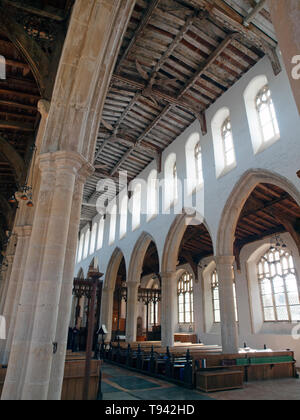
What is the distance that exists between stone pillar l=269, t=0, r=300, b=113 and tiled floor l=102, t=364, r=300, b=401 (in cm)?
575

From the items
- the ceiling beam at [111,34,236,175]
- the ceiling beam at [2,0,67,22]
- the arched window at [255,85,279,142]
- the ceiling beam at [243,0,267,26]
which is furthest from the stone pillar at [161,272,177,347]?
the ceiling beam at [2,0,67,22]

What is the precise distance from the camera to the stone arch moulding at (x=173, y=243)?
11547 millimetres

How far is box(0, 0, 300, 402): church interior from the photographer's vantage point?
3.98 m

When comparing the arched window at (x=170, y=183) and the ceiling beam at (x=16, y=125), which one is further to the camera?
the arched window at (x=170, y=183)

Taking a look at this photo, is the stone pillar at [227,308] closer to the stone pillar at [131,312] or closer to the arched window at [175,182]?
the arched window at [175,182]

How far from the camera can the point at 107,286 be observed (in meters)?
17.3

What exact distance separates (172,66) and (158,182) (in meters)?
5.18

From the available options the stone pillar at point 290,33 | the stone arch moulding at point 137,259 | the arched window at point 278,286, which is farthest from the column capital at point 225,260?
the stone pillar at point 290,33

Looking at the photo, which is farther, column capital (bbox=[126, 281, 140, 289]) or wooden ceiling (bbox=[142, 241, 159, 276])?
wooden ceiling (bbox=[142, 241, 159, 276])

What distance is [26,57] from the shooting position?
19.8 ft

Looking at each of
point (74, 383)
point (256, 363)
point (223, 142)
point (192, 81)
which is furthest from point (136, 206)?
point (74, 383)

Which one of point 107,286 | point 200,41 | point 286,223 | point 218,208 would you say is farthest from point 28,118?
point 107,286

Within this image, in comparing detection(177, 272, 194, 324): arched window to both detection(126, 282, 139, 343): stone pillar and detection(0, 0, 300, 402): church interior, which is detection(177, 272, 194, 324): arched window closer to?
detection(0, 0, 300, 402): church interior

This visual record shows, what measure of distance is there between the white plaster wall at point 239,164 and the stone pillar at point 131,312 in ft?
5.54
